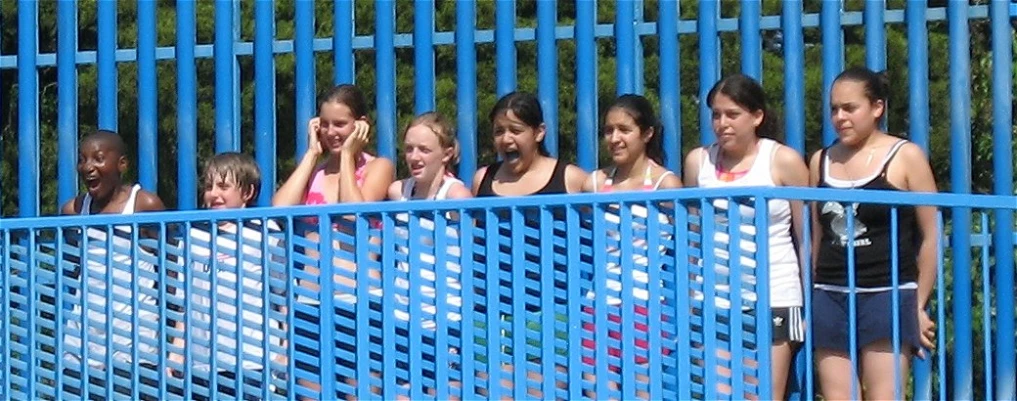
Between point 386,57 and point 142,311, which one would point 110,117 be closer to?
point 386,57

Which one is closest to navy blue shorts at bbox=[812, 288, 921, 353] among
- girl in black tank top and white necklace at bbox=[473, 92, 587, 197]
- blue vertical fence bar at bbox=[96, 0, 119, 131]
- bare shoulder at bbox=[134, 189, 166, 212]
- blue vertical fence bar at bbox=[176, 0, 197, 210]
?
girl in black tank top and white necklace at bbox=[473, 92, 587, 197]

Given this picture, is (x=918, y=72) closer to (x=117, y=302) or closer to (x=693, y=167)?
(x=693, y=167)

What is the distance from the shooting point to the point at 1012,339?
23.8 feet

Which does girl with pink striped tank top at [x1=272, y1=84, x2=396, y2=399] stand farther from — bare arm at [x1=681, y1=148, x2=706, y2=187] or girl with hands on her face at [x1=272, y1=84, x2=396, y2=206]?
bare arm at [x1=681, y1=148, x2=706, y2=187]

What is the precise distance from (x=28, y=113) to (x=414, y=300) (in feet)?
9.98

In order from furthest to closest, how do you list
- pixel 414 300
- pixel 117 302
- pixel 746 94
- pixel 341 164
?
1. pixel 341 164
2. pixel 746 94
3. pixel 117 302
4. pixel 414 300

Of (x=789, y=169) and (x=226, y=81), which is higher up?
(x=226, y=81)

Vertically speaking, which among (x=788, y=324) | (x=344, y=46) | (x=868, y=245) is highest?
(x=344, y=46)

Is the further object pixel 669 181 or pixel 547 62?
pixel 547 62

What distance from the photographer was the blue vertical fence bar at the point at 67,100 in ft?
28.3

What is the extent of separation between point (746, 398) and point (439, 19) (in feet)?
22.8

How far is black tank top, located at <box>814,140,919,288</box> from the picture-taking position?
644 centimetres

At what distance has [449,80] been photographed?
1217cm

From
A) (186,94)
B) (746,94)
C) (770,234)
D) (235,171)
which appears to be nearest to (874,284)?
(770,234)
